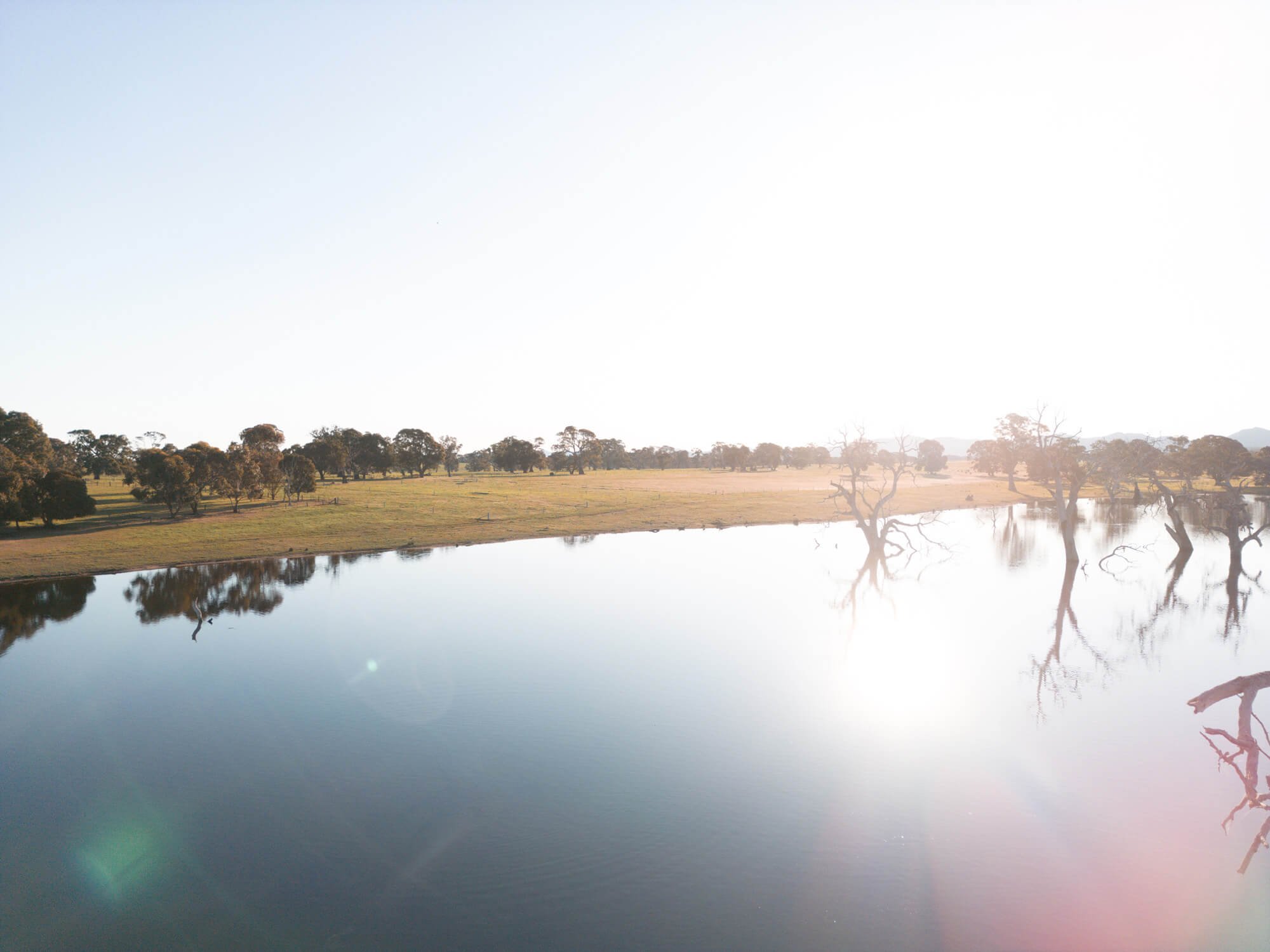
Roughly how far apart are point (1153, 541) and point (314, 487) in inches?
3228

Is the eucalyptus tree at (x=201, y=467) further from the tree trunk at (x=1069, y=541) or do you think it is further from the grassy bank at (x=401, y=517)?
the tree trunk at (x=1069, y=541)

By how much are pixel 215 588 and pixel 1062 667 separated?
43.6 m

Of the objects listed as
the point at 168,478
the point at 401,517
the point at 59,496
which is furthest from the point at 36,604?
the point at 401,517

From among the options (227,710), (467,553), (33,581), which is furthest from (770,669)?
(33,581)

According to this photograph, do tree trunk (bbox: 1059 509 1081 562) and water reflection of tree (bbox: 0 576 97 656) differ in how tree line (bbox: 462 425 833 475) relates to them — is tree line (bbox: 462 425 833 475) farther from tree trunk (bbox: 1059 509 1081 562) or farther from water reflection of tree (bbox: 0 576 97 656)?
water reflection of tree (bbox: 0 576 97 656)

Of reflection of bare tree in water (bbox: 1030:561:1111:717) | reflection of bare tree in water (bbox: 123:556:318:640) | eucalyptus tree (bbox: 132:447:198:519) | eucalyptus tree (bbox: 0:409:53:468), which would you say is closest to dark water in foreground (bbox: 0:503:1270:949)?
reflection of bare tree in water (bbox: 1030:561:1111:717)

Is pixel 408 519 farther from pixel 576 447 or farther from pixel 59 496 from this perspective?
pixel 576 447

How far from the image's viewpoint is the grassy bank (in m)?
50.4

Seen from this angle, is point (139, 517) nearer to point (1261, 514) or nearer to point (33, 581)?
point (33, 581)

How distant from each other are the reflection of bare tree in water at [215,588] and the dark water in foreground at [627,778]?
0.83 m

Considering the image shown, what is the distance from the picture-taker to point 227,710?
21.5 meters

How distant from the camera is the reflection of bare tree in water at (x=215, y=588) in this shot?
35.2m

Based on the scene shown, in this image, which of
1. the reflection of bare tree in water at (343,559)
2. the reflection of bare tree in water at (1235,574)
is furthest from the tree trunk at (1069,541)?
the reflection of bare tree in water at (343,559)

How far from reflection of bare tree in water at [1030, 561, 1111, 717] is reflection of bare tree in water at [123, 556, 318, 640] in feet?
111
